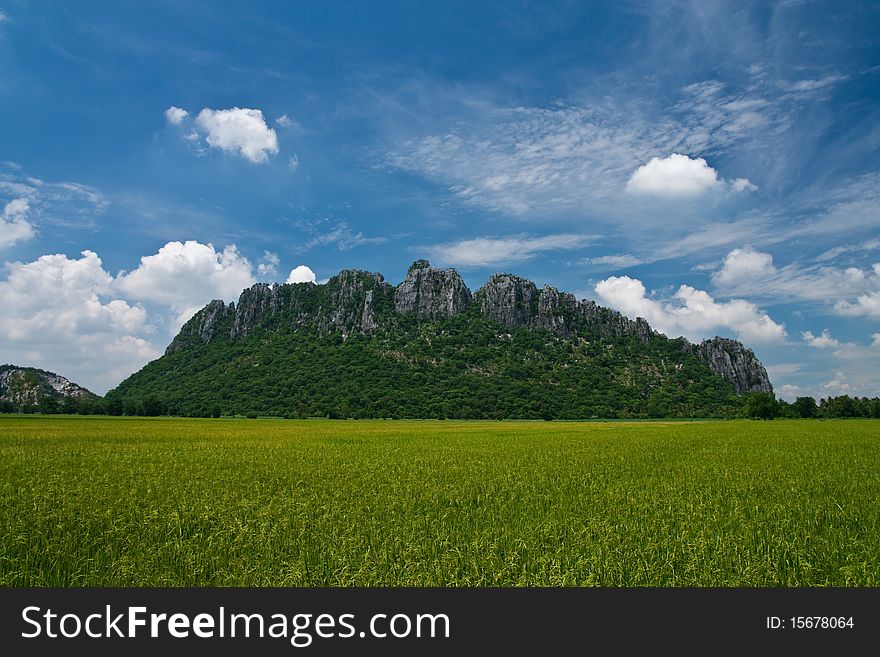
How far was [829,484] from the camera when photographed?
1655 centimetres

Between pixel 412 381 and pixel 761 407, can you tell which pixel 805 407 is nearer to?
pixel 761 407

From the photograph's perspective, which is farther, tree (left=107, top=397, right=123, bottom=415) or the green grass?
tree (left=107, top=397, right=123, bottom=415)

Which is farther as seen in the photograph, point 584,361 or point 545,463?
point 584,361

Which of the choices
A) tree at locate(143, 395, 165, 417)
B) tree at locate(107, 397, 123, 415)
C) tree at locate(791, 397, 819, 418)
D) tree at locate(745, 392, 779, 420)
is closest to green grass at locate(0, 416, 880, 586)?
tree at locate(143, 395, 165, 417)

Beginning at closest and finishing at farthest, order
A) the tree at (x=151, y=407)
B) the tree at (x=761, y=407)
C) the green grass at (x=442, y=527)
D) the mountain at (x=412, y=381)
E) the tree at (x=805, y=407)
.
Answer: the green grass at (x=442, y=527) < the tree at (x=151, y=407) < the tree at (x=761, y=407) < the mountain at (x=412, y=381) < the tree at (x=805, y=407)

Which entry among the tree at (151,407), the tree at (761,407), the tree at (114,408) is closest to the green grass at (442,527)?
the tree at (151,407)

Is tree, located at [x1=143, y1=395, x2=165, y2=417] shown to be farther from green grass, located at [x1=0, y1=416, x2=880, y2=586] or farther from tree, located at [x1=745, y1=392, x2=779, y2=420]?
tree, located at [x1=745, y1=392, x2=779, y2=420]

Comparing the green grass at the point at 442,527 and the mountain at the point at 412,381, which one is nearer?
the green grass at the point at 442,527

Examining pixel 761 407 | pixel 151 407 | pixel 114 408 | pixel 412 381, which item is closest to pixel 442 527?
pixel 151 407

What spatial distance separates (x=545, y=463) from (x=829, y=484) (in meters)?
10.6

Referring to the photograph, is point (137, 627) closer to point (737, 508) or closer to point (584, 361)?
point (737, 508)

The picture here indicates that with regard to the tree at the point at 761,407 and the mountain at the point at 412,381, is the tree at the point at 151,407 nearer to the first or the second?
the mountain at the point at 412,381

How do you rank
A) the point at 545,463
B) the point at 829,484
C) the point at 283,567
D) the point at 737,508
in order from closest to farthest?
the point at 283,567, the point at 737,508, the point at 829,484, the point at 545,463

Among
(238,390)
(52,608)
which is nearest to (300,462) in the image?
(52,608)
